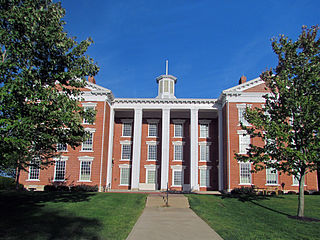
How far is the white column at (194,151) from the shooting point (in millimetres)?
34844

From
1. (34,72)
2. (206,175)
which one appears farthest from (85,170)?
(34,72)

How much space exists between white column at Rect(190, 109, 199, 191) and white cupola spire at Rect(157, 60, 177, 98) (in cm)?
619

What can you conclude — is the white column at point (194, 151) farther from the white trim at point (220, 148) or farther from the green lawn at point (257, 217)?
the green lawn at point (257, 217)

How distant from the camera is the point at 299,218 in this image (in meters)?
16.4

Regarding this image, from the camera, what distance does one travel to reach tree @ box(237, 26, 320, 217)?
639 inches

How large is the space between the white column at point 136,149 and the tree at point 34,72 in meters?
19.5

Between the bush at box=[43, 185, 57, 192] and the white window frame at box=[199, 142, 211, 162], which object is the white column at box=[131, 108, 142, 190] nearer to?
the white window frame at box=[199, 142, 211, 162]

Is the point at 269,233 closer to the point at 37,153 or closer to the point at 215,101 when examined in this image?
the point at 37,153

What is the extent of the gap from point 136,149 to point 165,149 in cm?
363

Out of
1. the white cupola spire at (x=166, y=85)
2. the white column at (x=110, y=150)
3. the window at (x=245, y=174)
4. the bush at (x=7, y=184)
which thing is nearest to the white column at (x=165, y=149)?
Result: the white cupola spire at (x=166, y=85)

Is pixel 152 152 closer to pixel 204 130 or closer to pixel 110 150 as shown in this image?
pixel 110 150

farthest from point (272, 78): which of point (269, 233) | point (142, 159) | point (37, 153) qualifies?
point (142, 159)

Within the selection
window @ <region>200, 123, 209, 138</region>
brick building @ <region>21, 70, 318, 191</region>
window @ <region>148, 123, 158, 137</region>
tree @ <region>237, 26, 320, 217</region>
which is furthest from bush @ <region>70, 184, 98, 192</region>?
tree @ <region>237, 26, 320, 217</region>

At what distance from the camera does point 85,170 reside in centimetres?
3328
